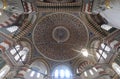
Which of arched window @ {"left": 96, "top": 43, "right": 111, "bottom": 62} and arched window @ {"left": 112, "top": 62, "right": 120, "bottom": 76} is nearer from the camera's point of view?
arched window @ {"left": 112, "top": 62, "right": 120, "bottom": 76}

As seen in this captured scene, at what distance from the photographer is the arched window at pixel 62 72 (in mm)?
18219

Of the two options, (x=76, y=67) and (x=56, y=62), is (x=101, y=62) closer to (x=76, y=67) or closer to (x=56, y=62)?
(x=76, y=67)

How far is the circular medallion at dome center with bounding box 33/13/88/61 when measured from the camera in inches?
736

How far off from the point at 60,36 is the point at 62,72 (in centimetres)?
429

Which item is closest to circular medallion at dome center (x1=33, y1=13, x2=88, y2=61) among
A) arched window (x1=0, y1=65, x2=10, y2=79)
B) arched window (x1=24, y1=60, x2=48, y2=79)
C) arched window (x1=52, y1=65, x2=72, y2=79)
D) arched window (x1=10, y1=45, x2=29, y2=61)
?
arched window (x1=52, y1=65, x2=72, y2=79)

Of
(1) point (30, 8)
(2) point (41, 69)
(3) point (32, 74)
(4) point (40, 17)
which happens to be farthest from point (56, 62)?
(1) point (30, 8)

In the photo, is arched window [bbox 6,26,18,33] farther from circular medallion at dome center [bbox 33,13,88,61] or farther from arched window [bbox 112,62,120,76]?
arched window [bbox 112,62,120,76]

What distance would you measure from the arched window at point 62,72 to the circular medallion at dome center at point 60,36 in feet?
3.63

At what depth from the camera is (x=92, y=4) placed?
9320 mm

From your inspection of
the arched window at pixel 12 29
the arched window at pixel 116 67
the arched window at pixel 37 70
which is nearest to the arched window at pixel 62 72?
the arched window at pixel 37 70

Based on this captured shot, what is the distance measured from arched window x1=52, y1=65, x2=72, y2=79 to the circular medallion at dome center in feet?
3.63

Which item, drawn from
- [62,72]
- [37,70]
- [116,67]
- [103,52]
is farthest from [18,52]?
[116,67]

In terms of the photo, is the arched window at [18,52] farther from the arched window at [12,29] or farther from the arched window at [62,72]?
the arched window at [62,72]

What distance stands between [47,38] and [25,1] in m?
11.1
